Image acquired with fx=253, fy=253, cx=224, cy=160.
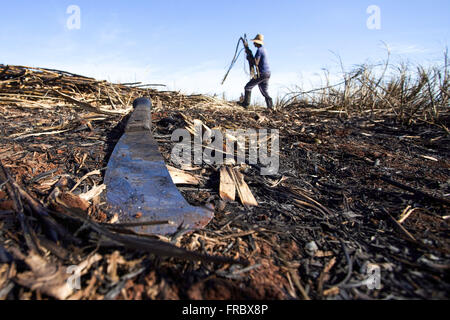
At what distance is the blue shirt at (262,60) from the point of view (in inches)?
261

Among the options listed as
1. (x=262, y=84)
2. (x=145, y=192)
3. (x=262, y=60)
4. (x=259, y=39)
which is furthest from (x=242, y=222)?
(x=259, y=39)

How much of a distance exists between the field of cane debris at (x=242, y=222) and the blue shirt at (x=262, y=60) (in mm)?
4025

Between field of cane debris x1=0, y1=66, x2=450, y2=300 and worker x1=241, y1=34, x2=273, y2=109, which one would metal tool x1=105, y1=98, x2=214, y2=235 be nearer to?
field of cane debris x1=0, y1=66, x2=450, y2=300

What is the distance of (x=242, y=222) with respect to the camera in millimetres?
1495

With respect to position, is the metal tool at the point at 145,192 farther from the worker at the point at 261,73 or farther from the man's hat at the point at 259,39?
the man's hat at the point at 259,39

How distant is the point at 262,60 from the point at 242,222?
19.9 feet

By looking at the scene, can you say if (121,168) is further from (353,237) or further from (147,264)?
(353,237)

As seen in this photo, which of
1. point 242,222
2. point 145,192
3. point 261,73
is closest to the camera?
point 242,222

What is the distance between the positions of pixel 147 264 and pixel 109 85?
12.0ft

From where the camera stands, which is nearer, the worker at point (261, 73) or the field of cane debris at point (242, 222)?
the field of cane debris at point (242, 222)

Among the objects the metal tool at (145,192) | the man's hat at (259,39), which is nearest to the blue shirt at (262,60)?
the man's hat at (259,39)

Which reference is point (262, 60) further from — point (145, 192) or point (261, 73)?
point (145, 192)

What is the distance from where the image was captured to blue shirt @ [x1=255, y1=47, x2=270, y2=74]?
21.8 feet
